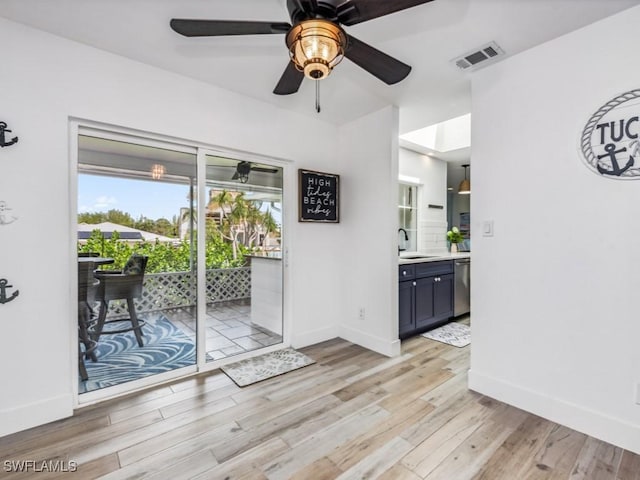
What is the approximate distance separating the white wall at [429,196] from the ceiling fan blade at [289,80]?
306 centimetres

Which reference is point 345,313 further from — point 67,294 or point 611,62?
point 611,62

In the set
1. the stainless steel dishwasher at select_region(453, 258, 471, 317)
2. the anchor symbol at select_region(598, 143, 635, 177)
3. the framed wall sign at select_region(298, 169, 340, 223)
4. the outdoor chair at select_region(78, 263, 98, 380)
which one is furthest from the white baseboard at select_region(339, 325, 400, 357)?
the outdoor chair at select_region(78, 263, 98, 380)

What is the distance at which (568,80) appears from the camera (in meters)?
2.00

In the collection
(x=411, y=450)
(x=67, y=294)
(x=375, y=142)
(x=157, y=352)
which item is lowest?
(x=411, y=450)

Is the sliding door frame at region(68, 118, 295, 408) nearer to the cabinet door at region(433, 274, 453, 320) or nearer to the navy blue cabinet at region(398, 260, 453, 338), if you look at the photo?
the navy blue cabinet at region(398, 260, 453, 338)

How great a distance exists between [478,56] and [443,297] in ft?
8.98

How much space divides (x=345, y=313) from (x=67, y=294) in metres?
2.54

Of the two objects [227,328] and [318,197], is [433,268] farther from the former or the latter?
[227,328]

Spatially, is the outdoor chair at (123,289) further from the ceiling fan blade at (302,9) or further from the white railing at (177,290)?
the ceiling fan blade at (302,9)

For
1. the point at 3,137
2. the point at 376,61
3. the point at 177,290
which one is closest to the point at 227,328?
the point at 177,290

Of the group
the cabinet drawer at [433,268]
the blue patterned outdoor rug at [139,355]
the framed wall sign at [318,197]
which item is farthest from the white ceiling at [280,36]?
the blue patterned outdoor rug at [139,355]

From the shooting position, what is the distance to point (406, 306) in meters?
3.49

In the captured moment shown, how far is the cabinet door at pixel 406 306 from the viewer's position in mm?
3426

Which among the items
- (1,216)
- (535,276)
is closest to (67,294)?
(1,216)
